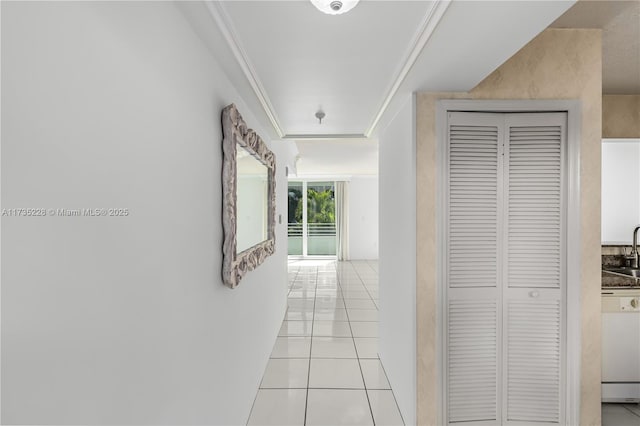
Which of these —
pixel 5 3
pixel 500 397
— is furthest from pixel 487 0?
pixel 500 397

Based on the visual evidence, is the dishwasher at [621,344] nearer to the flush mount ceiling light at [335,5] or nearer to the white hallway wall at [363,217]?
the flush mount ceiling light at [335,5]

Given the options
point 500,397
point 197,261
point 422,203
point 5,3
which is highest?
point 5,3

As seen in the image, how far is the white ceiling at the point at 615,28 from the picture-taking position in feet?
6.23

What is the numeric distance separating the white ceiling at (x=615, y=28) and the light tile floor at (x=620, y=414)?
2.65 metres

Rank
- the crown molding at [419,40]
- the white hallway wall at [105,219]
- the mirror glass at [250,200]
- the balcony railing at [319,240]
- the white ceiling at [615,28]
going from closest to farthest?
1. the white hallway wall at [105,219]
2. the crown molding at [419,40]
3. the white ceiling at [615,28]
4. the mirror glass at [250,200]
5. the balcony railing at [319,240]

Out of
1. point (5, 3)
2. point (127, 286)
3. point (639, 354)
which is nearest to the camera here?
point (5, 3)

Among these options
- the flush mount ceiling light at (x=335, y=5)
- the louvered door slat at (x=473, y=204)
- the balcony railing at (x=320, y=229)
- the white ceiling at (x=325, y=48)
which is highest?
the white ceiling at (x=325, y=48)

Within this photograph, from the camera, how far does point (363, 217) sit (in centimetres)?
991

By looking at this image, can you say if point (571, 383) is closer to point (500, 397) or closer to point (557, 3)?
point (500, 397)

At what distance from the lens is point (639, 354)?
8.24ft

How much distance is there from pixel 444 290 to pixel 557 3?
5.19ft

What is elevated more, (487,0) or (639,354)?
(487,0)

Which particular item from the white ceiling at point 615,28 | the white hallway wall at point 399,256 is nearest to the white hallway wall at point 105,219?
the white hallway wall at point 399,256

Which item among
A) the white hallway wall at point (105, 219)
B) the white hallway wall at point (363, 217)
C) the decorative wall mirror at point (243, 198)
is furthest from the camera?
the white hallway wall at point (363, 217)
